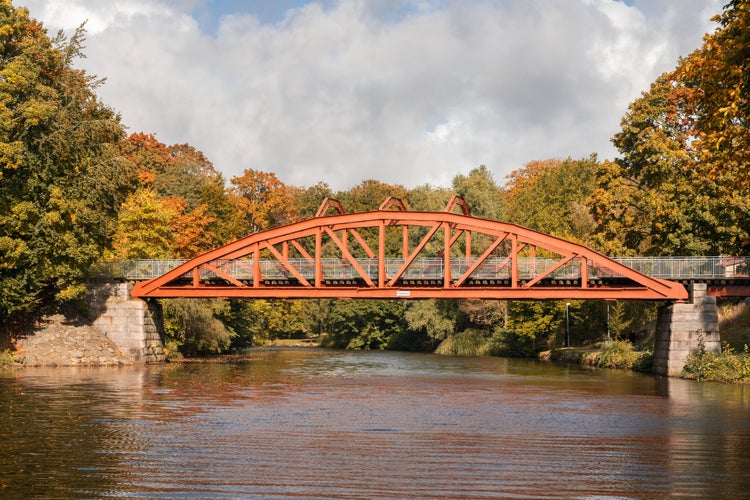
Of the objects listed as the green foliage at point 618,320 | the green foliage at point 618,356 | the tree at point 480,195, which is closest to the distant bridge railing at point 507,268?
the green foliage at point 618,356

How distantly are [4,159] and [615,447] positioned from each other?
3631cm

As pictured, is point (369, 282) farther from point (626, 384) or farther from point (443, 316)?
point (443, 316)

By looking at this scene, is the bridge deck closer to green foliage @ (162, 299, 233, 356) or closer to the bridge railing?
the bridge railing

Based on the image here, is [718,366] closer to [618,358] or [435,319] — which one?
[618,358]

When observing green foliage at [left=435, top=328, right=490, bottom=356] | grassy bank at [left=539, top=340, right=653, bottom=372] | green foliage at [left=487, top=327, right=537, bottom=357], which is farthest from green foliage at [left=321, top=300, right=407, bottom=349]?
grassy bank at [left=539, top=340, right=653, bottom=372]

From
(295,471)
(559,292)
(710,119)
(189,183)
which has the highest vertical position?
(189,183)

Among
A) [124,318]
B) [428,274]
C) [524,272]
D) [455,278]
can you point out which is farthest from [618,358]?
[124,318]

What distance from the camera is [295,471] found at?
63.7 feet

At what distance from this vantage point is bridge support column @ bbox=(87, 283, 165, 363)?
5894 cm

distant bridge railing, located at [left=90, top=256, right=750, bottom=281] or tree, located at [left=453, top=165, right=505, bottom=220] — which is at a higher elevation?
tree, located at [left=453, top=165, right=505, bottom=220]

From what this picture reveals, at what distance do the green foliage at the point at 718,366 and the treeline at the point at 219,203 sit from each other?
924 centimetres

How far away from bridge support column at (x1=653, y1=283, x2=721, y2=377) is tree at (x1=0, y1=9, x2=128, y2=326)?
33.4 metres

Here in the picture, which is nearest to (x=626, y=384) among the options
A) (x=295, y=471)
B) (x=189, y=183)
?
(x=295, y=471)

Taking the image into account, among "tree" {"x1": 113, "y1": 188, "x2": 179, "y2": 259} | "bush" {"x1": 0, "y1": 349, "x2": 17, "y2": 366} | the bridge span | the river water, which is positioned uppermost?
"tree" {"x1": 113, "y1": 188, "x2": 179, "y2": 259}
